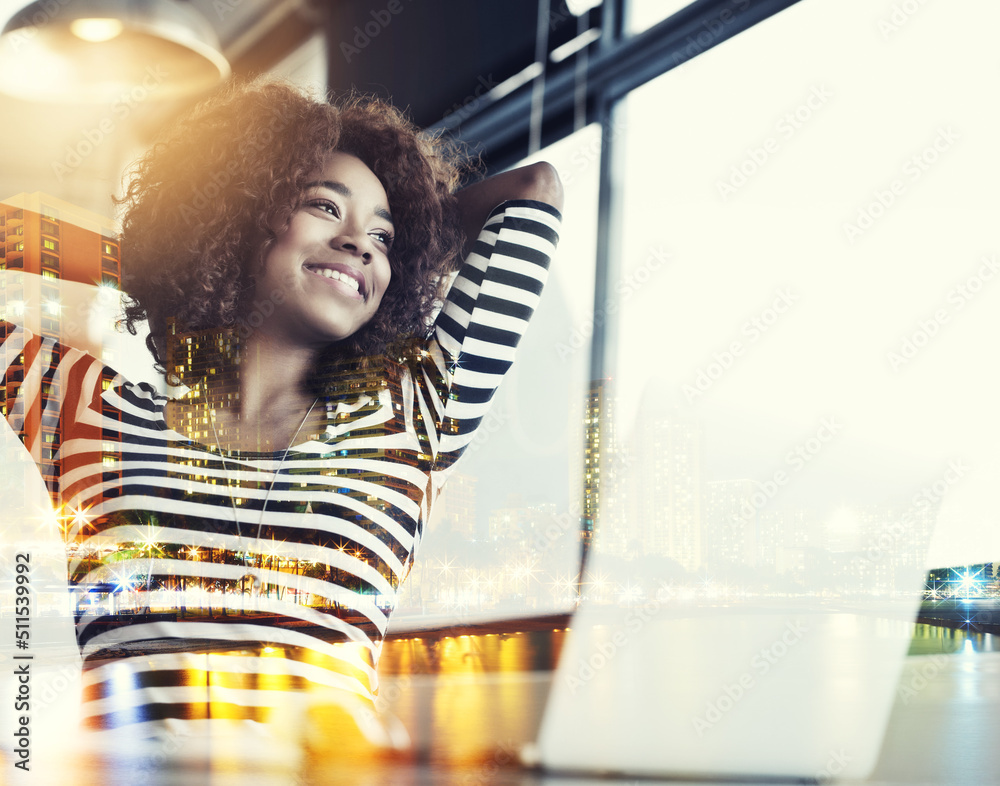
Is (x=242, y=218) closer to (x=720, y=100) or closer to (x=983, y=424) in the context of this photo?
(x=720, y=100)

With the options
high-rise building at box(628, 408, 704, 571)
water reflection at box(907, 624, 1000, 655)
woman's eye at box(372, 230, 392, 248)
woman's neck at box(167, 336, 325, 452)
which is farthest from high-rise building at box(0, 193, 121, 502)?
water reflection at box(907, 624, 1000, 655)

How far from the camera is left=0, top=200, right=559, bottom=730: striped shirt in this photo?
4.32ft

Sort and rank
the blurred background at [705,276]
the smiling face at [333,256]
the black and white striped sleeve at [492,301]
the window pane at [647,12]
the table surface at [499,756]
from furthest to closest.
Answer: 1. the window pane at [647,12]
2. the blurred background at [705,276]
3. the table surface at [499,756]
4. the smiling face at [333,256]
5. the black and white striped sleeve at [492,301]

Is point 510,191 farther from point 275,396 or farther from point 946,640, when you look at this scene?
point 946,640

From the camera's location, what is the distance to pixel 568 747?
5.86ft

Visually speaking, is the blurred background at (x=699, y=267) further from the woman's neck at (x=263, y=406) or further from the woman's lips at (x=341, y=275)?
the woman's lips at (x=341, y=275)

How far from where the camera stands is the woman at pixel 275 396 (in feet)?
4.33

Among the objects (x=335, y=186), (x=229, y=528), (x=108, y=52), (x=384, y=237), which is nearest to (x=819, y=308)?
(x=384, y=237)

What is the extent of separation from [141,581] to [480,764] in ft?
3.11

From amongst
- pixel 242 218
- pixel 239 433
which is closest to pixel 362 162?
pixel 242 218

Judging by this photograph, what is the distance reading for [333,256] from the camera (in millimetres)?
1395

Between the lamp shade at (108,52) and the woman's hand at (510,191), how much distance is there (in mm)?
1063

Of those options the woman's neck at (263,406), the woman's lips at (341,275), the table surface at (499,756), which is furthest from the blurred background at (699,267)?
the woman's lips at (341,275)

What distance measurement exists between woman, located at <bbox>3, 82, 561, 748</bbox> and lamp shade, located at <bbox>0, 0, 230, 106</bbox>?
20.7 inches
